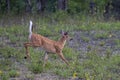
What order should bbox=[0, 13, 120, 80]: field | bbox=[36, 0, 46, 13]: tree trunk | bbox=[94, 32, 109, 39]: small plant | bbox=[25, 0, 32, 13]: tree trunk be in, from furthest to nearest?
bbox=[36, 0, 46, 13]: tree trunk → bbox=[25, 0, 32, 13]: tree trunk → bbox=[94, 32, 109, 39]: small plant → bbox=[0, 13, 120, 80]: field

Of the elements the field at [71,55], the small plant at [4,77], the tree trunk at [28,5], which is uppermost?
the tree trunk at [28,5]

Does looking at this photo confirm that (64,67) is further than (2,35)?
No

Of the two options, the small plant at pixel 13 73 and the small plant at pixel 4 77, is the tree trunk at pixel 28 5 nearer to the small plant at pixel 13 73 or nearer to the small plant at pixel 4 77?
the small plant at pixel 13 73

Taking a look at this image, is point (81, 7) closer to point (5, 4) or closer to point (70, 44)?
point (5, 4)

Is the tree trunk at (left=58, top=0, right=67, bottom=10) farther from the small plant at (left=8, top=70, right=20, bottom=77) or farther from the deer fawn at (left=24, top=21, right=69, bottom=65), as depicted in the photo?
the small plant at (left=8, top=70, right=20, bottom=77)

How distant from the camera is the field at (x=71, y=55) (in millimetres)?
10617

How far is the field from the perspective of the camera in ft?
34.8

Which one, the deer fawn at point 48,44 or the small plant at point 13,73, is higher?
the deer fawn at point 48,44

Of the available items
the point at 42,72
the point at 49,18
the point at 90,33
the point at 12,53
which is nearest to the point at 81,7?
the point at 49,18

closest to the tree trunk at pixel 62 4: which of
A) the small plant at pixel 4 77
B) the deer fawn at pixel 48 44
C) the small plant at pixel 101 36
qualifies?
the small plant at pixel 101 36

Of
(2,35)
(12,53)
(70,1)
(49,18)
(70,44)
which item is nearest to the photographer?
(12,53)

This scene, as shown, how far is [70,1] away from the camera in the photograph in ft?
92.5

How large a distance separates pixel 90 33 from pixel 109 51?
3.16m

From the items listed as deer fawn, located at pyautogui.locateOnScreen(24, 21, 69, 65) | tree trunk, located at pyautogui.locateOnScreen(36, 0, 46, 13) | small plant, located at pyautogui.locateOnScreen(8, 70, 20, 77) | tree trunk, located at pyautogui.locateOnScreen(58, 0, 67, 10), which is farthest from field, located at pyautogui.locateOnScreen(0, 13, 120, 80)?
tree trunk, located at pyautogui.locateOnScreen(36, 0, 46, 13)
